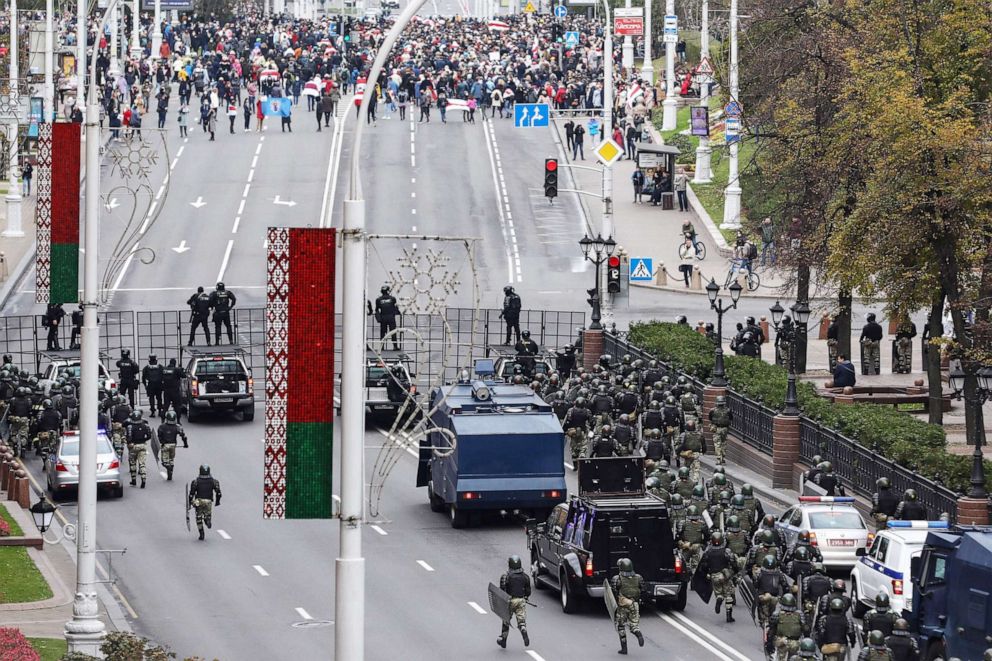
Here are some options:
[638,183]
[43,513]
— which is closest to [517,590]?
[43,513]

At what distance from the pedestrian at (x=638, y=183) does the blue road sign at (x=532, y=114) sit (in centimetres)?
402

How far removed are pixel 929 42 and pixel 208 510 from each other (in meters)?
19.3

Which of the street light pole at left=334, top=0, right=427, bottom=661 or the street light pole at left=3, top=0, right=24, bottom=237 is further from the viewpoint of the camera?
the street light pole at left=3, top=0, right=24, bottom=237

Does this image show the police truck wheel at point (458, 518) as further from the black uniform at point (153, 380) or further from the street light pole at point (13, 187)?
the street light pole at point (13, 187)

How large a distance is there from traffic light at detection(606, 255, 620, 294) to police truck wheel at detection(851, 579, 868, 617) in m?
23.3

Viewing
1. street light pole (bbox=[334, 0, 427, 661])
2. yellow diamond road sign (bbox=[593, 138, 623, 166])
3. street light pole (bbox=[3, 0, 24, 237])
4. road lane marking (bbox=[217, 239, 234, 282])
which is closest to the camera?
street light pole (bbox=[334, 0, 427, 661])

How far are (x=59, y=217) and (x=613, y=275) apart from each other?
29.3 metres

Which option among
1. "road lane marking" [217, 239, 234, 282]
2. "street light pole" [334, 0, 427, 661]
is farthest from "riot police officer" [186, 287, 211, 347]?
"street light pole" [334, 0, 427, 661]

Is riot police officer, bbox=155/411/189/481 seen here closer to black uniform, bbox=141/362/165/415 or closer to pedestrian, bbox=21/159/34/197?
black uniform, bbox=141/362/165/415

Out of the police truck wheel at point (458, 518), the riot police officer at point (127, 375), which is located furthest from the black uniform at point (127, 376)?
the police truck wheel at point (458, 518)

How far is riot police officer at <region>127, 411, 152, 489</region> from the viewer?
42.3 metres

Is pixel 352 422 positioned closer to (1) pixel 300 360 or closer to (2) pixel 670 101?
(1) pixel 300 360

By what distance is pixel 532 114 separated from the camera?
81.5 meters

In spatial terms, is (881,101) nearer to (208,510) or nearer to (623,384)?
(623,384)
